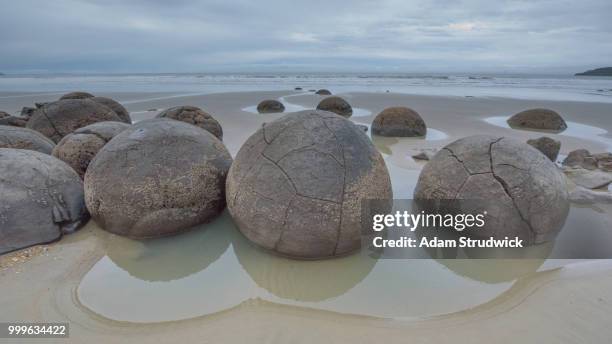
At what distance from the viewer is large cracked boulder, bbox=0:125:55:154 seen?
511cm

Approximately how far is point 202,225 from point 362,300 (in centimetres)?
212

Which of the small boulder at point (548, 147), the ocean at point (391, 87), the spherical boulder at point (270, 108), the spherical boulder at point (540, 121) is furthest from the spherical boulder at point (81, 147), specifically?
the ocean at point (391, 87)

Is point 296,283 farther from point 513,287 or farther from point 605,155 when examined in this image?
point 605,155

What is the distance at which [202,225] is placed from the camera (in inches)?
167

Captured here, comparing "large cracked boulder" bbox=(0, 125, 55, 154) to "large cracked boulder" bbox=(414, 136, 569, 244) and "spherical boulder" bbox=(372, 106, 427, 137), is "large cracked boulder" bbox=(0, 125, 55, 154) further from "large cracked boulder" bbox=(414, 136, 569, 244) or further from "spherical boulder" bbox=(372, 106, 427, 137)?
"spherical boulder" bbox=(372, 106, 427, 137)

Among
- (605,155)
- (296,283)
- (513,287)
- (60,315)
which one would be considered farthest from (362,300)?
(605,155)

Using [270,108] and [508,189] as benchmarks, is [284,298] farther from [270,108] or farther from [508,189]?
[270,108]

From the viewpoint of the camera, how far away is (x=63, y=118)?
739 cm

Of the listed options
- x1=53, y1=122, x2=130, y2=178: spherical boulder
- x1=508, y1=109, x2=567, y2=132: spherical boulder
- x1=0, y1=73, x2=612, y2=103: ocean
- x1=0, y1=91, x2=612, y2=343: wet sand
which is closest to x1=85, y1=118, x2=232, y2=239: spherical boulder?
x1=0, y1=91, x2=612, y2=343: wet sand

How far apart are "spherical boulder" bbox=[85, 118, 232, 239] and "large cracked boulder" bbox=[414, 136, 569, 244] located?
8.73ft

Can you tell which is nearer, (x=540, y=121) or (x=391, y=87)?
(x=540, y=121)

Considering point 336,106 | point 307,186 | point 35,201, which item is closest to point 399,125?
point 336,106

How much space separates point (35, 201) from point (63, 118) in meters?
4.39

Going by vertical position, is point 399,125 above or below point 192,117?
below
